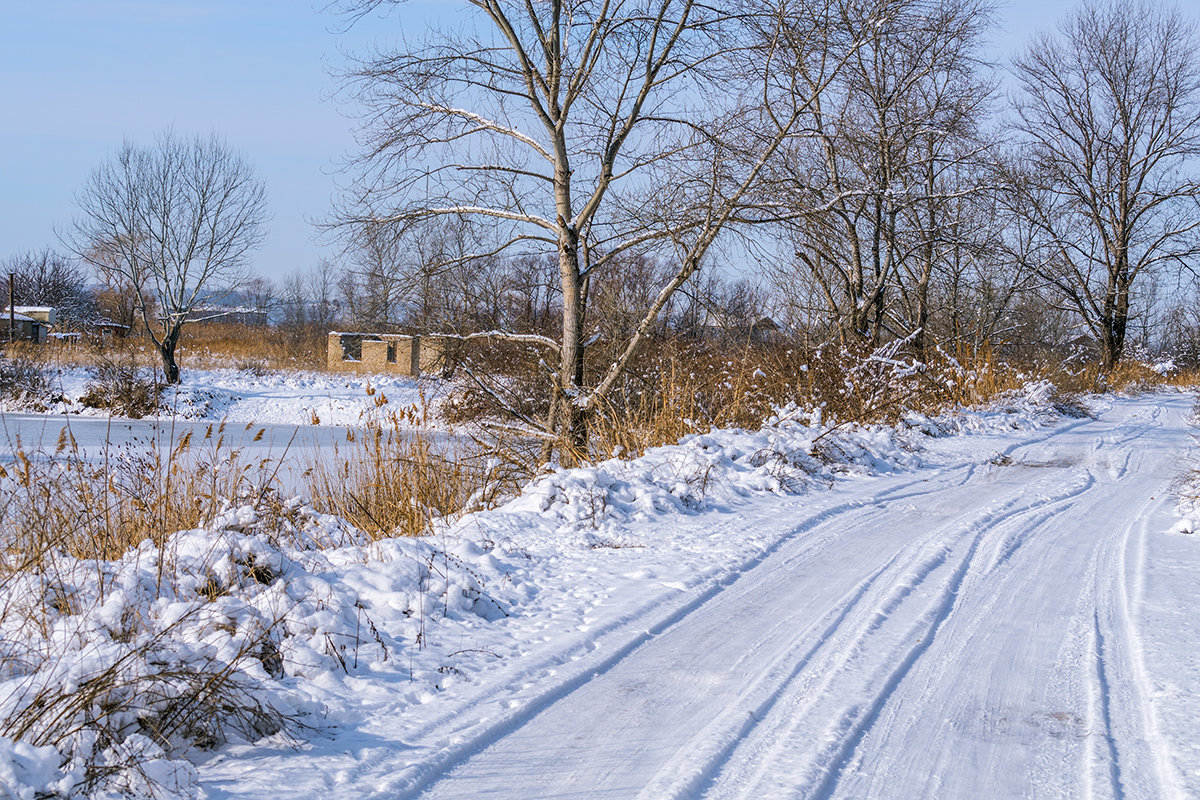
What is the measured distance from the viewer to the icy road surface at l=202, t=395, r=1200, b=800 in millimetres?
Result: 2541

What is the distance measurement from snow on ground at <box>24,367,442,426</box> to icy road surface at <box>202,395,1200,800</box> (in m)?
16.8

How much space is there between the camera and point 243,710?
2.73m

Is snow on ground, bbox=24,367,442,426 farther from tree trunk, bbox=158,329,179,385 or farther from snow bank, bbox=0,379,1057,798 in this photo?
snow bank, bbox=0,379,1057,798

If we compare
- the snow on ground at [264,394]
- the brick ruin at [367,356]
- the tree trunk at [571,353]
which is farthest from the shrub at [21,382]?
the tree trunk at [571,353]

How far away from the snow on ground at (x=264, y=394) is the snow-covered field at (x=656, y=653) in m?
16.4

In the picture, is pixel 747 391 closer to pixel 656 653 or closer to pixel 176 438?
pixel 656 653

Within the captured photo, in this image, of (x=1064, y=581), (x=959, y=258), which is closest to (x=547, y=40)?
(x=1064, y=581)

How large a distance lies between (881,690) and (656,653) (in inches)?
37.6

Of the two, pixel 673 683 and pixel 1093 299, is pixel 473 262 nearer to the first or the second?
pixel 673 683

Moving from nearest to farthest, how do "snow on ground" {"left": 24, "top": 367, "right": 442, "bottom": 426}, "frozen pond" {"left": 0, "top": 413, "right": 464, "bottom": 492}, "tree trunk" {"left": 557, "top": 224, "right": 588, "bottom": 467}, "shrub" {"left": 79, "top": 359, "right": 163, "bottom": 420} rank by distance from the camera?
1. "tree trunk" {"left": 557, "top": 224, "right": 588, "bottom": 467}
2. "frozen pond" {"left": 0, "top": 413, "right": 464, "bottom": 492}
3. "shrub" {"left": 79, "top": 359, "right": 163, "bottom": 420}
4. "snow on ground" {"left": 24, "top": 367, "right": 442, "bottom": 426}

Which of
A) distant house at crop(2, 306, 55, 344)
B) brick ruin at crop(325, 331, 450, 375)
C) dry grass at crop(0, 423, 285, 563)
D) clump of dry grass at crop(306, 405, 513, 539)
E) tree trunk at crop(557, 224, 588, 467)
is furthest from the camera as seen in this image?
distant house at crop(2, 306, 55, 344)

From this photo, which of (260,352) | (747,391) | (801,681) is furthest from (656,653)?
(260,352)

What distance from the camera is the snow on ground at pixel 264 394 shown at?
22578mm

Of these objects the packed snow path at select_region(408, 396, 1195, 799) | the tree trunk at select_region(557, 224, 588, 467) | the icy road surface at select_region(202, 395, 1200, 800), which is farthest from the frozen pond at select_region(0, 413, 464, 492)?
the packed snow path at select_region(408, 396, 1195, 799)
